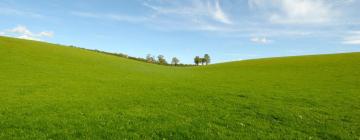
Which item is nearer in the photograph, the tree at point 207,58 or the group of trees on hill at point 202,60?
the group of trees on hill at point 202,60

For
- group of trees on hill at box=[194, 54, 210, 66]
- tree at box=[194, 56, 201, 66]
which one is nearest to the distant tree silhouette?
group of trees on hill at box=[194, 54, 210, 66]

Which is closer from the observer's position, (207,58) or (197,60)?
(197,60)

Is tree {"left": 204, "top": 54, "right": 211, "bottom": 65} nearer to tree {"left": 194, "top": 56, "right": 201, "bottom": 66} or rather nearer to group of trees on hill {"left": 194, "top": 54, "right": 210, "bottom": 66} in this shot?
group of trees on hill {"left": 194, "top": 54, "right": 210, "bottom": 66}

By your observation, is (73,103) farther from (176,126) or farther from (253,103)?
(253,103)

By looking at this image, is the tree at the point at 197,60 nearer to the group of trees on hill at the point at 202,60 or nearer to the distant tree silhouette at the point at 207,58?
the group of trees on hill at the point at 202,60

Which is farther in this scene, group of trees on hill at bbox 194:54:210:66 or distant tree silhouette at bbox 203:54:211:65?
distant tree silhouette at bbox 203:54:211:65

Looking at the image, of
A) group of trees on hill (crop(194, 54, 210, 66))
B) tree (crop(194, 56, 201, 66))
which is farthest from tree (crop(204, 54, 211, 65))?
tree (crop(194, 56, 201, 66))

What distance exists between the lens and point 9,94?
66.1ft

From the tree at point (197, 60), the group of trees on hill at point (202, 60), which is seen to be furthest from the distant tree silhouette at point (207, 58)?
the tree at point (197, 60)

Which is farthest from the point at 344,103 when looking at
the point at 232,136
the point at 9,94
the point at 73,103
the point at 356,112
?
the point at 9,94

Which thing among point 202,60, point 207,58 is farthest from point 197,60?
point 207,58

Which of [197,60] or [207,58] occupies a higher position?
[207,58]

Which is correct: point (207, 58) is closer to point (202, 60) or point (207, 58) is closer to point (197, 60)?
point (202, 60)

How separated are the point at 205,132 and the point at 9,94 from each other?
1526cm
